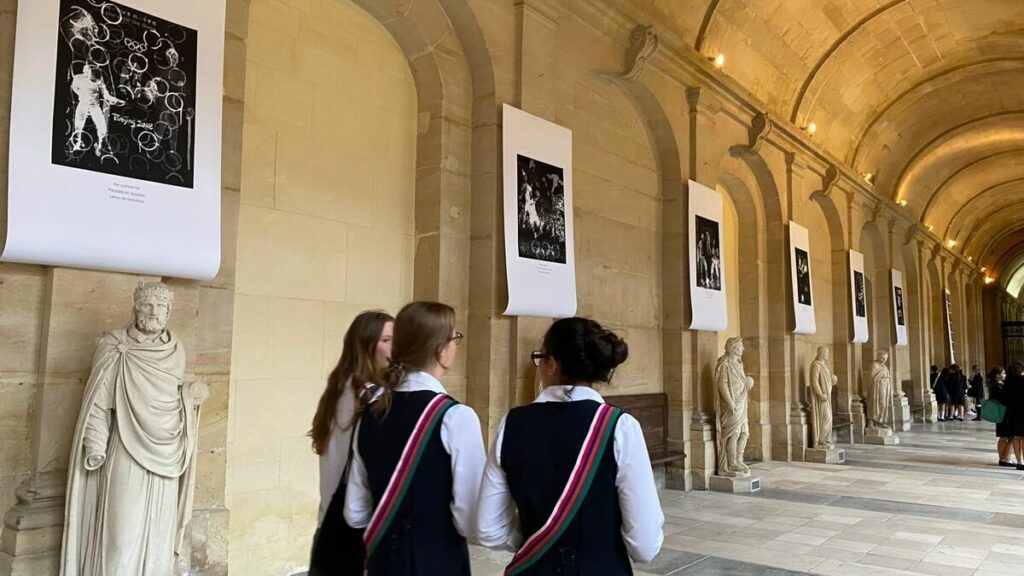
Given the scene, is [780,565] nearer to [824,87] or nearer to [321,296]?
[321,296]

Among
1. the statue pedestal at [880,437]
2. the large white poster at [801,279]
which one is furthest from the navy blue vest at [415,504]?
the statue pedestal at [880,437]

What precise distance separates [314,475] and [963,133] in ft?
67.5

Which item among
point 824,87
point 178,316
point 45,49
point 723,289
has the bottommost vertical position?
point 178,316

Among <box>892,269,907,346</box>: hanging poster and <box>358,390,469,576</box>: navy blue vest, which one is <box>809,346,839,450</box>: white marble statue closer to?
<box>892,269,907,346</box>: hanging poster

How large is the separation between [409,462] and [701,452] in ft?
26.1

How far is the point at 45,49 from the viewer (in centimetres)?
403

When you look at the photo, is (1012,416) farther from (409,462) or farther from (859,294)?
(409,462)

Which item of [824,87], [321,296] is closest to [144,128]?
[321,296]

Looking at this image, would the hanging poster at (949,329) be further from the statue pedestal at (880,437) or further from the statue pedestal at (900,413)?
the statue pedestal at (880,437)

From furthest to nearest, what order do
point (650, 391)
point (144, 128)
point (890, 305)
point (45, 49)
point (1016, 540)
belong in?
1. point (890, 305)
2. point (650, 391)
3. point (1016, 540)
4. point (144, 128)
5. point (45, 49)

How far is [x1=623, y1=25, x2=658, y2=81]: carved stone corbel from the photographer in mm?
8945

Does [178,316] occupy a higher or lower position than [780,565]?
higher

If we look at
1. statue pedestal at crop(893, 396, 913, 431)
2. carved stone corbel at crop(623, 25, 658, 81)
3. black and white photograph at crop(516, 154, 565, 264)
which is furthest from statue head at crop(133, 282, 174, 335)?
statue pedestal at crop(893, 396, 913, 431)

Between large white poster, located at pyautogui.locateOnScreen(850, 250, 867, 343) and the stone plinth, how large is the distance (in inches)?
296
